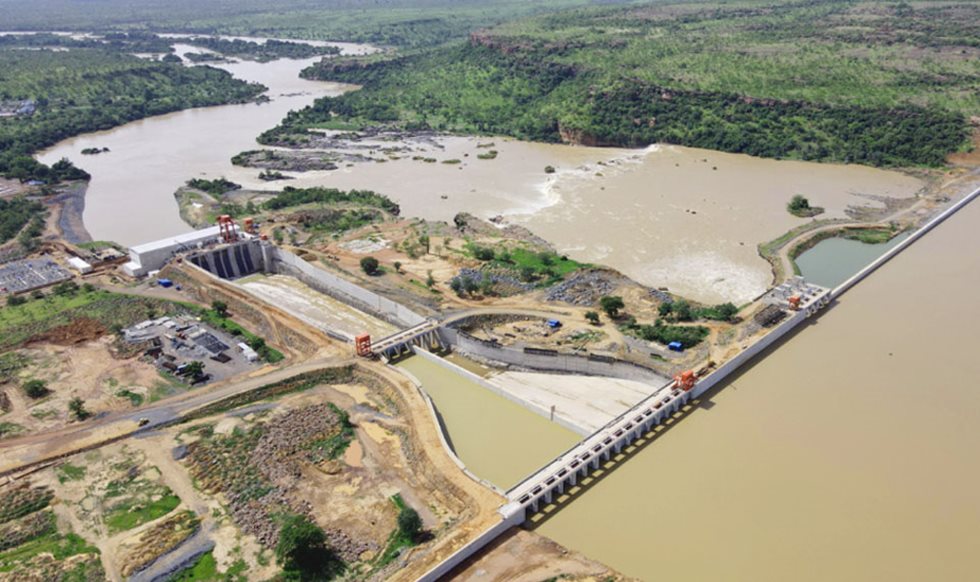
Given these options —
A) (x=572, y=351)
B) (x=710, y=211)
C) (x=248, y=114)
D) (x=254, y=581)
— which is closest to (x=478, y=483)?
(x=254, y=581)

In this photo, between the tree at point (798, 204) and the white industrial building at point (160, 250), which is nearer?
the white industrial building at point (160, 250)

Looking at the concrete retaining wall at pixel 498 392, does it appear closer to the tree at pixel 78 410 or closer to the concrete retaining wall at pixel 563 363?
the concrete retaining wall at pixel 563 363

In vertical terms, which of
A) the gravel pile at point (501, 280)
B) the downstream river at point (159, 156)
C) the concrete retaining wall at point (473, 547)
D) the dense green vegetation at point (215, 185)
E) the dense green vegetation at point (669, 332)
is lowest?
the downstream river at point (159, 156)

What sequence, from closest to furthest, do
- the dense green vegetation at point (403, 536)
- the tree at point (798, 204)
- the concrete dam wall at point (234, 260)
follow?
the dense green vegetation at point (403, 536) < the concrete dam wall at point (234, 260) < the tree at point (798, 204)

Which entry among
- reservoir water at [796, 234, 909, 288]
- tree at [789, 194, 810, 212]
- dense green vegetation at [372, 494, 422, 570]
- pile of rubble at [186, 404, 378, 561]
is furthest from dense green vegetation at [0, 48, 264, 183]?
reservoir water at [796, 234, 909, 288]

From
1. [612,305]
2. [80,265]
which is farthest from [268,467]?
[80,265]

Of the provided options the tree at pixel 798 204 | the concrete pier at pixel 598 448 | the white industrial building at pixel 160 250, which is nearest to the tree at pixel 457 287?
the concrete pier at pixel 598 448

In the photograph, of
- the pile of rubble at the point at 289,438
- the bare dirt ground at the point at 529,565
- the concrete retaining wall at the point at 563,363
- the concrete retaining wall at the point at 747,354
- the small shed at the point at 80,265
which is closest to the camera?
the bare dirt ground at the point at 529,565
